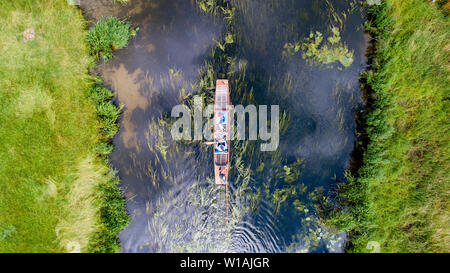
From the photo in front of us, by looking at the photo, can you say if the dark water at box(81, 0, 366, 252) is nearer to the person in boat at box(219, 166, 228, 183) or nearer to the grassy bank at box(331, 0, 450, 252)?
the person in boat at box(219, 166, 228, 183)

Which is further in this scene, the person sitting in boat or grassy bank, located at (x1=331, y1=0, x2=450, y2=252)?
the person sitting in boat

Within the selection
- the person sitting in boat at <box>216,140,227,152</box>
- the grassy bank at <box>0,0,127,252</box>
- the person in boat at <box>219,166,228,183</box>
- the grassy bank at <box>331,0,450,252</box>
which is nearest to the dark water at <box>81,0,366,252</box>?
the person in boat at <box>219,166,228,183</box>

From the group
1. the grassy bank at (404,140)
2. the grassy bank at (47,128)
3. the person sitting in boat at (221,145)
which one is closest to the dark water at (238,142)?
the person sitting in boat at (221,145)

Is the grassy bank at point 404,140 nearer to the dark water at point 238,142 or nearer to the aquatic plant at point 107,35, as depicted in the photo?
the dark water at point 238,142

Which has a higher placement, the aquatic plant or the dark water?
the aquatic plant

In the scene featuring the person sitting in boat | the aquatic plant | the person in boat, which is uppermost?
the aquatic plant
